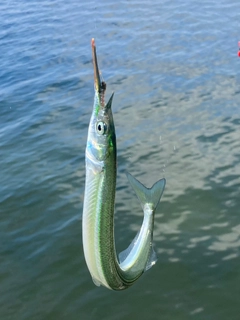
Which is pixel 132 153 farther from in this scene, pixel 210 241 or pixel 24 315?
pixel 24 315

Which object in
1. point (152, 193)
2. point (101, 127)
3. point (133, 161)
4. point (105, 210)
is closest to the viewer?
point (101, 127)

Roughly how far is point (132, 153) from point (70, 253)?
Result: 373 centimetres

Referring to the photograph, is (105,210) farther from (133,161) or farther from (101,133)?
(133,161)

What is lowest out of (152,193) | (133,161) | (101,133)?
(133,161)

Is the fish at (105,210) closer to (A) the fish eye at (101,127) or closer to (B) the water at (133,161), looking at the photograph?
(A) the fish eye at (101,127)

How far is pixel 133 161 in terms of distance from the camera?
472 inches

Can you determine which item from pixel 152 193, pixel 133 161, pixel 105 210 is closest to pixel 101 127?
pixel 105 210

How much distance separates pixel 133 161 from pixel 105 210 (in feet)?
27.8

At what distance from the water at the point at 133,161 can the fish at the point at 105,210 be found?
4.53 meters

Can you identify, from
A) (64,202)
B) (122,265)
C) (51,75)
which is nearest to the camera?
(122,265)

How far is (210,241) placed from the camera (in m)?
9.30

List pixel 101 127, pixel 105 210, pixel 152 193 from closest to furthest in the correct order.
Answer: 1. pixel 101 127
2. pixel 105 210
3. pixel 152 193

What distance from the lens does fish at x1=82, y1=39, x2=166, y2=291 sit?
3316 mm

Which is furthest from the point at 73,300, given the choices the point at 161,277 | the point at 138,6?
the point at 138,6
